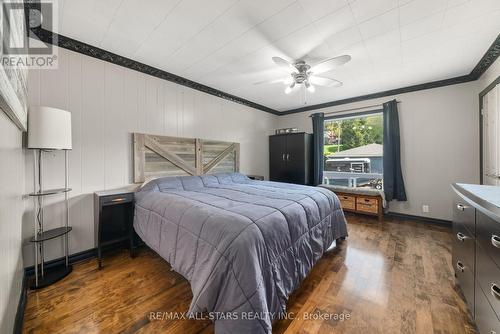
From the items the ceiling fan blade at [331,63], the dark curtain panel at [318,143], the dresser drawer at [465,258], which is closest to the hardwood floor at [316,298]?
the dresser drawer at [465,258]

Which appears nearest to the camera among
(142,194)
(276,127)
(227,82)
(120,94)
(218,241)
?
(218,241)

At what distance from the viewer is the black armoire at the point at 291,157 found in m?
4.55

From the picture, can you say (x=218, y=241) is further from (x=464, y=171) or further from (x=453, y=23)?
(x=464, y=171)

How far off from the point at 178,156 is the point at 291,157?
2.70m

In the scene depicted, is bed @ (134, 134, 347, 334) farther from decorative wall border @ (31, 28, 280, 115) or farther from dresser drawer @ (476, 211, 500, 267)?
decorative wall border @ (31, 28, 280, 115)

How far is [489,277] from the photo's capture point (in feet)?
3.58

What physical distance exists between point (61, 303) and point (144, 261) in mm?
750

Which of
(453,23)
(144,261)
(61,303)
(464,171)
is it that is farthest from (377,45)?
(61,303)

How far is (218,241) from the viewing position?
4.39ft

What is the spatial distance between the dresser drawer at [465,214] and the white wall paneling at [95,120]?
348 centimetres

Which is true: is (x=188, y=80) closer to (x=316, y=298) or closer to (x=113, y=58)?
(x=113, y=58)

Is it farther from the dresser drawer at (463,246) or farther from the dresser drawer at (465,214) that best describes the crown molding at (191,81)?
the dresser drawer at (463,246)

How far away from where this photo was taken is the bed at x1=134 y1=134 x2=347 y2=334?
1.19 meters

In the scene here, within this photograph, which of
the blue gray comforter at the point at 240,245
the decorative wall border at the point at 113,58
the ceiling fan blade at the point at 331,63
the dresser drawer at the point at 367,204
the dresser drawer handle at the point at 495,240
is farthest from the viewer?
the dresser drawer at the point at 367,204
